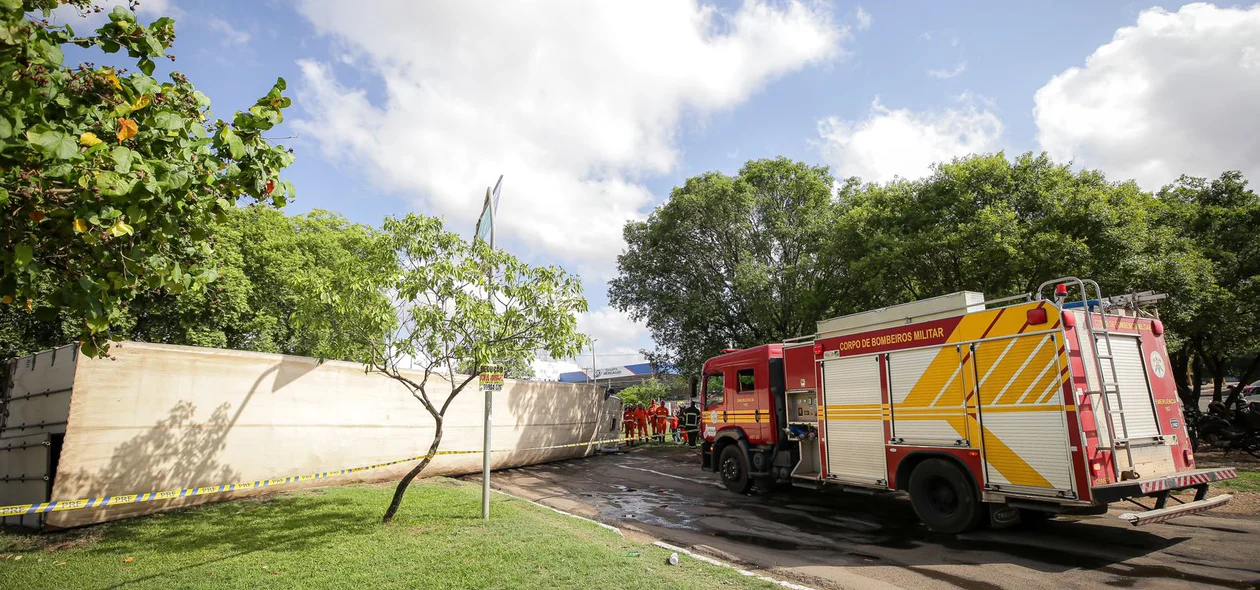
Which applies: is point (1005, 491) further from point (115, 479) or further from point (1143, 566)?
point (115, 479)

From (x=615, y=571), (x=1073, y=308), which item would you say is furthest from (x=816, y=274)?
(x=615, y=571)

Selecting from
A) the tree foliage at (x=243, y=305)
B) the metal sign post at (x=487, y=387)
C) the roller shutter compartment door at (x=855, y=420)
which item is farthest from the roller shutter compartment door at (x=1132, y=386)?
the tree foliage at (x=243, y=305)

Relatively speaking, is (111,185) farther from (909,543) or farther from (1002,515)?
(1002,515)

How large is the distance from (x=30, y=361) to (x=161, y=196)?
34.7 feet

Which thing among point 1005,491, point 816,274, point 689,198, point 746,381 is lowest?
point 1005,491

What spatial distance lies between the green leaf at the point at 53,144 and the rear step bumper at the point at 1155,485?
1016 cm

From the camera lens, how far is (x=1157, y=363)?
8.88 metres

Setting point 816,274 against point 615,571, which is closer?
point 615,571

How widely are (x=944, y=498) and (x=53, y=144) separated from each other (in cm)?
1059

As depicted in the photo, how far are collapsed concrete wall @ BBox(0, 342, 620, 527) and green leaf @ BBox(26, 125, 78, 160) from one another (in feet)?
26.0

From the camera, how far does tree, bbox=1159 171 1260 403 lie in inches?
621

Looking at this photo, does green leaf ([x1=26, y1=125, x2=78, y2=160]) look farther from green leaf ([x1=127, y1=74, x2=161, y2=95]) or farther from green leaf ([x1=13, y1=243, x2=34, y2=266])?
green leaf ([x1=127, y1=74, x2=161, y2=95])

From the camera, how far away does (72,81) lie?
4277mm

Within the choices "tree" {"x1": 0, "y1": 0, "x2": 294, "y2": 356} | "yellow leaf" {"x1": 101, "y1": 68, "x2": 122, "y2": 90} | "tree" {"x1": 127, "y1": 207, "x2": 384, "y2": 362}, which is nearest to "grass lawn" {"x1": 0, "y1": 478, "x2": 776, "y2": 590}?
"tree" {"x1": 0, "y1": 0, "x2": 294, "y2": 356}
